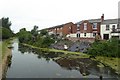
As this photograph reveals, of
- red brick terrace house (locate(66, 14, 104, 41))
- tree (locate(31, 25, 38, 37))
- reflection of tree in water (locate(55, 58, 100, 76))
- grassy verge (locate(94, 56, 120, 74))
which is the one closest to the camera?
reflection of tree in water (locate(55, 58, 100, 76))

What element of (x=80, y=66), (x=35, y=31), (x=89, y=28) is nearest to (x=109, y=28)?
(x=89, y=28)

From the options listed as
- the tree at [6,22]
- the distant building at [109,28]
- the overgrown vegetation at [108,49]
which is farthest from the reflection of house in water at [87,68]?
the tree at [6,22]

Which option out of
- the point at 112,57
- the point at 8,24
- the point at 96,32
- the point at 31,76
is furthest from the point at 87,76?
the point at 8,24

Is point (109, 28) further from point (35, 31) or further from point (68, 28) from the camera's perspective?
point (35, 31)

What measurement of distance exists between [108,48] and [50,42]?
26.6 metres

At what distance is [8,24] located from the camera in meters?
170

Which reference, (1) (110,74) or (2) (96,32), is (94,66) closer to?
(1) (110,74)

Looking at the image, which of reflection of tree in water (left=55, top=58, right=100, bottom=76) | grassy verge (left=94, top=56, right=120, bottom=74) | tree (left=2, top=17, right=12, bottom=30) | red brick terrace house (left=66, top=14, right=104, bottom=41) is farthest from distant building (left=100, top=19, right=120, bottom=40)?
tree (left=2, top=17, right=12, bottom=30)

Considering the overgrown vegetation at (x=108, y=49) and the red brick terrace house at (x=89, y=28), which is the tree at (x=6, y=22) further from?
the overgrown vegetation at (x=108, y=49)

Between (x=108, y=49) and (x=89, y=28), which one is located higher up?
(x=89, y=28)

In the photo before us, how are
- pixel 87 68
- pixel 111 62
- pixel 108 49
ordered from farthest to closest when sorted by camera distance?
pixel 108 49, pixel 111 62, pixel 87 68

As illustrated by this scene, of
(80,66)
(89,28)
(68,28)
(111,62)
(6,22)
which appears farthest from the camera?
(6,22)

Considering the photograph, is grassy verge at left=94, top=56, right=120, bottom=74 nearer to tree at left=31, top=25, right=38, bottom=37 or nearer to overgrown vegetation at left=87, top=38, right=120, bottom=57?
overgrown vegetation at left=87, top=38, right=120, bottom=57

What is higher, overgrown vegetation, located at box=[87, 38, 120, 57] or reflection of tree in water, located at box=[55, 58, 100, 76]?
overgrown vegetation, located at box=[87, 38, 120, 57]
